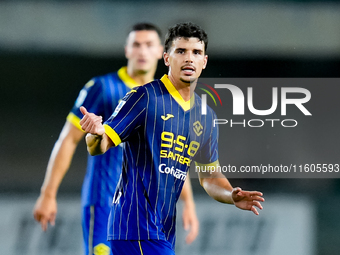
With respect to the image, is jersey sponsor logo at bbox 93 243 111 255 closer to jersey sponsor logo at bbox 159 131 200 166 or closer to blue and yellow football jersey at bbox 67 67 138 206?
blue and yellow football jersey at bbox 67 67 138 206

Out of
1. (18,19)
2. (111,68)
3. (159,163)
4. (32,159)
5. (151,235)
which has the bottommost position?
(151,235)

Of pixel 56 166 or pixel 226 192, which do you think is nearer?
pixel 226 192

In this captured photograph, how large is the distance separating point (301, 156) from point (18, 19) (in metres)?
3.22

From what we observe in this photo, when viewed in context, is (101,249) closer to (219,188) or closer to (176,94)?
(219,188)

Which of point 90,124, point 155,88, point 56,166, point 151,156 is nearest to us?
point 90,124

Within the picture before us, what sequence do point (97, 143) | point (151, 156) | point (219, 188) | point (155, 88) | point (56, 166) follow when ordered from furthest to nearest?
point (56, 166) → point (219, 188) → point (155, 88) → point (151, 156) → point (97, 143)

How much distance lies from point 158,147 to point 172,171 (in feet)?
0.48

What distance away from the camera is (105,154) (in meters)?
3.47

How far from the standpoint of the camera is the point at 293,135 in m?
5.01

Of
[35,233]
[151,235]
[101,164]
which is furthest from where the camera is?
[35,233]

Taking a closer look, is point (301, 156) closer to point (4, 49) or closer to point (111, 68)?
point (111, 68)

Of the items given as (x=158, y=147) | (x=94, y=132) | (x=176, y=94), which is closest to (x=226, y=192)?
(x=158, y=147)

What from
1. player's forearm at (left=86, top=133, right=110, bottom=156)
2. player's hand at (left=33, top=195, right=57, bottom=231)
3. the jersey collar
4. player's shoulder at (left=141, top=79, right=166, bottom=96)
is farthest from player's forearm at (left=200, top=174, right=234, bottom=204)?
player's hand at (left=33, top=195, right=57, bottom=231)

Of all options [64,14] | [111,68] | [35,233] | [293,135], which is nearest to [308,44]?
[293,135]
